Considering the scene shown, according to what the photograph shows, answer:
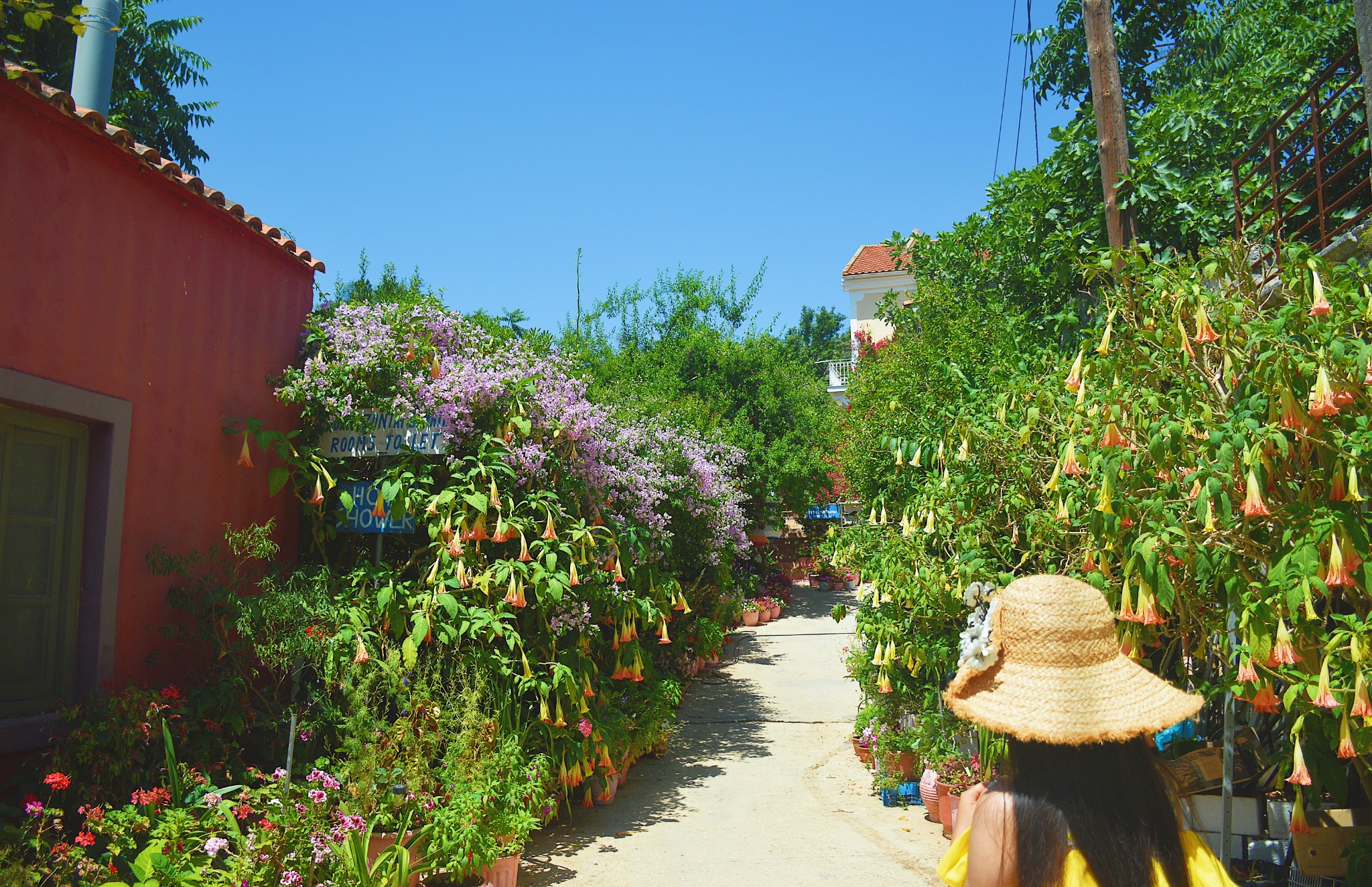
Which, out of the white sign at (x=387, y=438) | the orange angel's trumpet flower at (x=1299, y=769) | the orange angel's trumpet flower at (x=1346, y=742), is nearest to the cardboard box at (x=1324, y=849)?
the orange angel's trumpet flower at (x=1299, y=769)

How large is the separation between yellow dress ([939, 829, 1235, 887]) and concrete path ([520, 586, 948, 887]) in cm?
390

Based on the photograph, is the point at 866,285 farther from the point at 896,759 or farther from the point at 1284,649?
the point at 1284,649

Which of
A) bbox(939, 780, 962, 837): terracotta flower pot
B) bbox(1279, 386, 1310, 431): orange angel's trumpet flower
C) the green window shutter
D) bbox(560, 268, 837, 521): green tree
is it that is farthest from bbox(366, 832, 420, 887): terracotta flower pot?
bbox(560, 268, 837, 521): green tree

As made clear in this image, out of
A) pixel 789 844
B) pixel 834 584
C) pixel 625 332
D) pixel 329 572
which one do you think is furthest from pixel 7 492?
pixel 834 584

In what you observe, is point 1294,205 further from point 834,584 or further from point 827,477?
point 834,584

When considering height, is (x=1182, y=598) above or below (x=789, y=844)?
above

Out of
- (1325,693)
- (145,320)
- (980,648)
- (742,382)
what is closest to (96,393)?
(145,320)

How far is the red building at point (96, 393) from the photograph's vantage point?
13.7 feet

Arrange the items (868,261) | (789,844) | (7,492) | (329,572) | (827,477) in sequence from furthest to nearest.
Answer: (868,261) → (827,477) → (789,844) → (329,572) → (7,492)

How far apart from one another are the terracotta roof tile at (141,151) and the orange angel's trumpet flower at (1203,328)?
5.17 metres

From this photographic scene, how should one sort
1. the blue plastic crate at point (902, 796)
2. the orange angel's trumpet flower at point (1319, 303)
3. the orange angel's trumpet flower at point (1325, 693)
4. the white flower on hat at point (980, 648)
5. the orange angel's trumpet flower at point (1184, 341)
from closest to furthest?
the white flower on hat at point (980, 648), the orange angel's trumpet flower at point (1325, 693), the orange angel's trumpet flower at point (1319, 303), the orange angel's trumpet flower at point (1184, 341), the blue plastic crate at point (902, 796)

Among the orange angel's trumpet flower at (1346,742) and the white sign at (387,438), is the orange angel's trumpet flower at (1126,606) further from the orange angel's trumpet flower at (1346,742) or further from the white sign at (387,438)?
the white sign at (387,438)

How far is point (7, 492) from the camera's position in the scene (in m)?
4.27

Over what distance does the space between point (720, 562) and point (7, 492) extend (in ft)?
26.3
